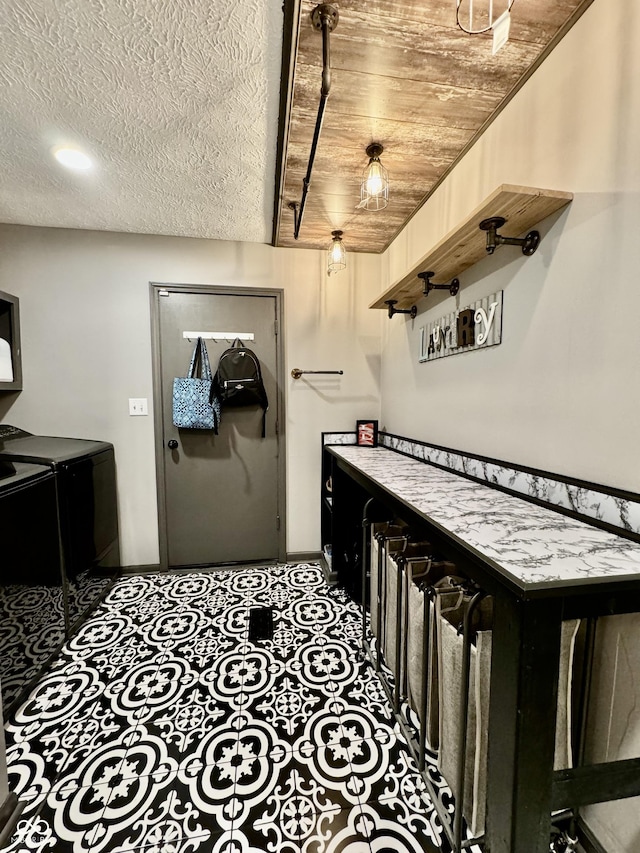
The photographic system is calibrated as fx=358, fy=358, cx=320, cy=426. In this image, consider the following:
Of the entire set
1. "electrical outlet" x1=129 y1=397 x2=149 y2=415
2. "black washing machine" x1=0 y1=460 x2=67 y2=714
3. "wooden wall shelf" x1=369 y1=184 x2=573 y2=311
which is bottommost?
"black washing machine" x1=0 y1=460 x2=67 y2=714

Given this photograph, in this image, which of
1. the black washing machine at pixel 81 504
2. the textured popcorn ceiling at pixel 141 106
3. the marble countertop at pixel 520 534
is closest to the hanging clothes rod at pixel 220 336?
the textured popcorn ceiling at pixel 141 106

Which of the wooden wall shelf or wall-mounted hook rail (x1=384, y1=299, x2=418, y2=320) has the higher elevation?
the wooden wall shelf

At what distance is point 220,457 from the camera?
2.75 m

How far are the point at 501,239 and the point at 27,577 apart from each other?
239cm

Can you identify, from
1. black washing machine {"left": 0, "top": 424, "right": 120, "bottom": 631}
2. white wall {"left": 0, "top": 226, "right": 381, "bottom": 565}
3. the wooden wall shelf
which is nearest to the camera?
the wooden wall shelf

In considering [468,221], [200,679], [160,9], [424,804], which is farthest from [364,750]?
[160,9]

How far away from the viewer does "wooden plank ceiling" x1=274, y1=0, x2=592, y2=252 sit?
1.11 m

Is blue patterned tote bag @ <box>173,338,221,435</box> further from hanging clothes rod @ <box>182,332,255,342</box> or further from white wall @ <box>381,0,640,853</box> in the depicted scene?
white wall @ <box>381,0,640,853</box>

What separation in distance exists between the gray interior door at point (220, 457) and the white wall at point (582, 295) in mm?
1628

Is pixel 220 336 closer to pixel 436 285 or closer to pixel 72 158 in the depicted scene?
pixel 72 158

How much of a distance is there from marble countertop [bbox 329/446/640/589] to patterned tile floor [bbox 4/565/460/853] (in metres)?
0.94

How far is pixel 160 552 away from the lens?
8.92 ft

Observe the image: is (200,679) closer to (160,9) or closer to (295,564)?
(295,564)

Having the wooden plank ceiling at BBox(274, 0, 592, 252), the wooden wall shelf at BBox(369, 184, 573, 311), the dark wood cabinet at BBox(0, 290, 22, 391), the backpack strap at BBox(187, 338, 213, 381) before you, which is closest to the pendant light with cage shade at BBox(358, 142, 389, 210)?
the wooden plank ceiling at BBox(274, 0, 592, 252)
